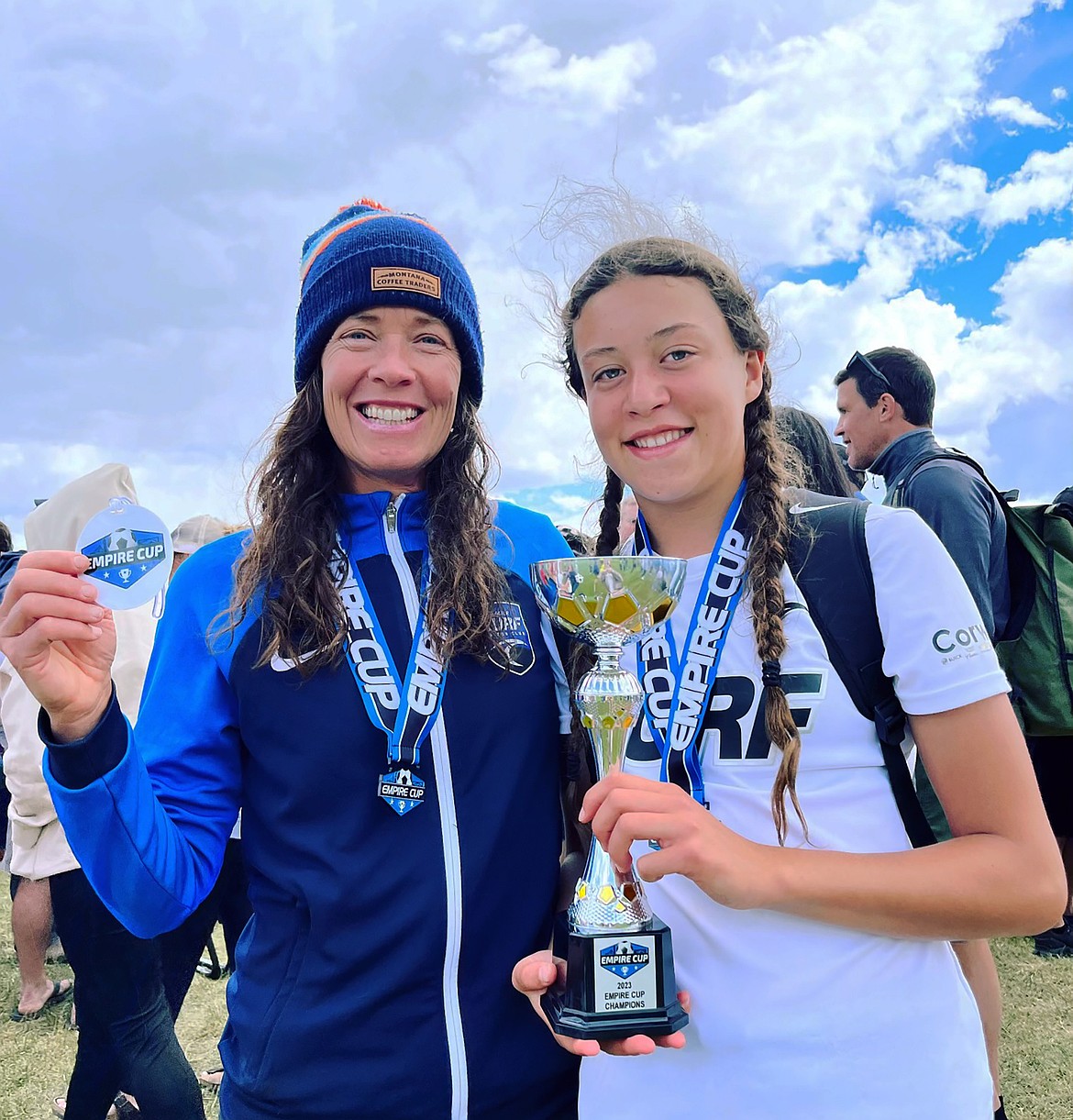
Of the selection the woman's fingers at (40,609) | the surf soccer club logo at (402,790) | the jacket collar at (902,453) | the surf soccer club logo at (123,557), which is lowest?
the surf soccer club logo at (402,790)

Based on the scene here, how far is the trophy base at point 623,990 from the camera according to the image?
1.36 m

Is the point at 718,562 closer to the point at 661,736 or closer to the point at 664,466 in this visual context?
the point at 664,466

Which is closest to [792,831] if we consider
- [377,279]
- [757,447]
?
[757,447]

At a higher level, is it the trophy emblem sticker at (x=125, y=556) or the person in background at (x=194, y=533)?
the person in background at (x=194, y=533)

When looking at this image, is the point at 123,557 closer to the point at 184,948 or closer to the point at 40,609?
the point at 40,609

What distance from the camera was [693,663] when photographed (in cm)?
155

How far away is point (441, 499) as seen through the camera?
6.57ft

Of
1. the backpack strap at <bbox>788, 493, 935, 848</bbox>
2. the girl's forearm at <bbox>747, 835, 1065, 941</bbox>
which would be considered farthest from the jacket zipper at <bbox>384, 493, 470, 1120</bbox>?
the backpack strap at <bbox>788, 493, 935, 848</bbox>

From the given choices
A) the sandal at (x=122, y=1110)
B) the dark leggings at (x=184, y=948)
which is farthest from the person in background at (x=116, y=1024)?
the dark leggings at (x=184, y=948)

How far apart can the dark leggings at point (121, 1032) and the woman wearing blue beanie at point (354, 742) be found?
163 cm

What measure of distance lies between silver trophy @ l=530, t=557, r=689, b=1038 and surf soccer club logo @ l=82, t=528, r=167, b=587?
0.75 m

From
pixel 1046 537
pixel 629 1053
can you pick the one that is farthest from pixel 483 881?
pixel 1046 537

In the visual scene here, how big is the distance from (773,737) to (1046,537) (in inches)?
159

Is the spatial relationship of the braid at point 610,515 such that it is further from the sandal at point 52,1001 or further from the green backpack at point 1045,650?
the sandal at point 52,1001
